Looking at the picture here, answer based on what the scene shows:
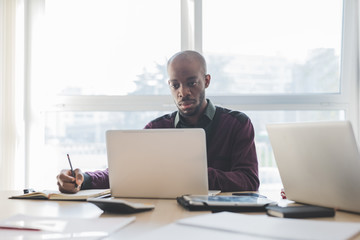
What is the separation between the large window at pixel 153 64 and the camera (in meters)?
3.15

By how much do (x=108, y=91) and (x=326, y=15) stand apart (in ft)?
5.47

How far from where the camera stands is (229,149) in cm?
217

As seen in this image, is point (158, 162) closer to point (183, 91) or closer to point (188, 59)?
point (183, 91)

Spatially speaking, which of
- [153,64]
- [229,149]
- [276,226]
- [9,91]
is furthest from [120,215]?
[153,64]

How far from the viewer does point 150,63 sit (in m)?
3.18

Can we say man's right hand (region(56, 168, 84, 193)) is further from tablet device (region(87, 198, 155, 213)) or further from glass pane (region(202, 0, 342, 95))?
glass pane (region(202, 0, 342, 95))

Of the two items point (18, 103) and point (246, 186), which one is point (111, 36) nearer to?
point (18, 103)

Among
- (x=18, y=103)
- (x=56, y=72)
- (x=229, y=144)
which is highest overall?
(x=56, y=72)

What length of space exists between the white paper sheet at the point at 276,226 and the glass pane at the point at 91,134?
6.89 ft

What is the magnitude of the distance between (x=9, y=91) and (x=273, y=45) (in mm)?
1840

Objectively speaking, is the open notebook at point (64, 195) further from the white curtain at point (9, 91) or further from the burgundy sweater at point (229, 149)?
the white curtain at point (9, 91)

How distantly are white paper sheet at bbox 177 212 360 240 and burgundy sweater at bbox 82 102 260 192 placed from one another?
2.28 ft

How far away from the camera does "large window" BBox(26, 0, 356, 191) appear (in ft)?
10.3

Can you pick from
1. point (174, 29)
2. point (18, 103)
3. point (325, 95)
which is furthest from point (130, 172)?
point (325, 95)
